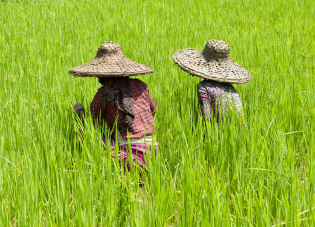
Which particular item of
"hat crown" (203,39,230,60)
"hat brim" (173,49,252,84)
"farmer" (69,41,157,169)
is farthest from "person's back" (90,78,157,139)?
"hat crown" (203,39,230,60)

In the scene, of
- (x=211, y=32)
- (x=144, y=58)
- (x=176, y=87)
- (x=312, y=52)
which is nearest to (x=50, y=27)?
(x=144, y=58)

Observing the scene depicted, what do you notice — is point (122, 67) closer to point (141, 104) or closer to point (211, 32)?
point (141, 104)

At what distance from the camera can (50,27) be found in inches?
179

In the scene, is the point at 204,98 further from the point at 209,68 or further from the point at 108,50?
the point at 108,50

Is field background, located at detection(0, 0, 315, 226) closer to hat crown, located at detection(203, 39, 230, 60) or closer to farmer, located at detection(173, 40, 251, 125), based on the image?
farmer, located at detection(173, 40, 251, 125)

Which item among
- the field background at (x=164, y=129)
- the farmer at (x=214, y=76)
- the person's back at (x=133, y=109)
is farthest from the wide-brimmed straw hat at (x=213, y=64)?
the person's back at (x=133, y=109)

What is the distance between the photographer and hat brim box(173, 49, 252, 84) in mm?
2143

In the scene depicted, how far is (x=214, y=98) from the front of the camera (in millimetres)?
2135

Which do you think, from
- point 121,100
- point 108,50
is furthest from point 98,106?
point 108,50

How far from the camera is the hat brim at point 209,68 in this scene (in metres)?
2.14

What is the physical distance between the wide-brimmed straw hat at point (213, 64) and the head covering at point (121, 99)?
0.45m

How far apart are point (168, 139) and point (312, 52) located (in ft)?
7.80

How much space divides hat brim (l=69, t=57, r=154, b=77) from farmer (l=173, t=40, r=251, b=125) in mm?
357

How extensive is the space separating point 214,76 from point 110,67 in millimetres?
669
